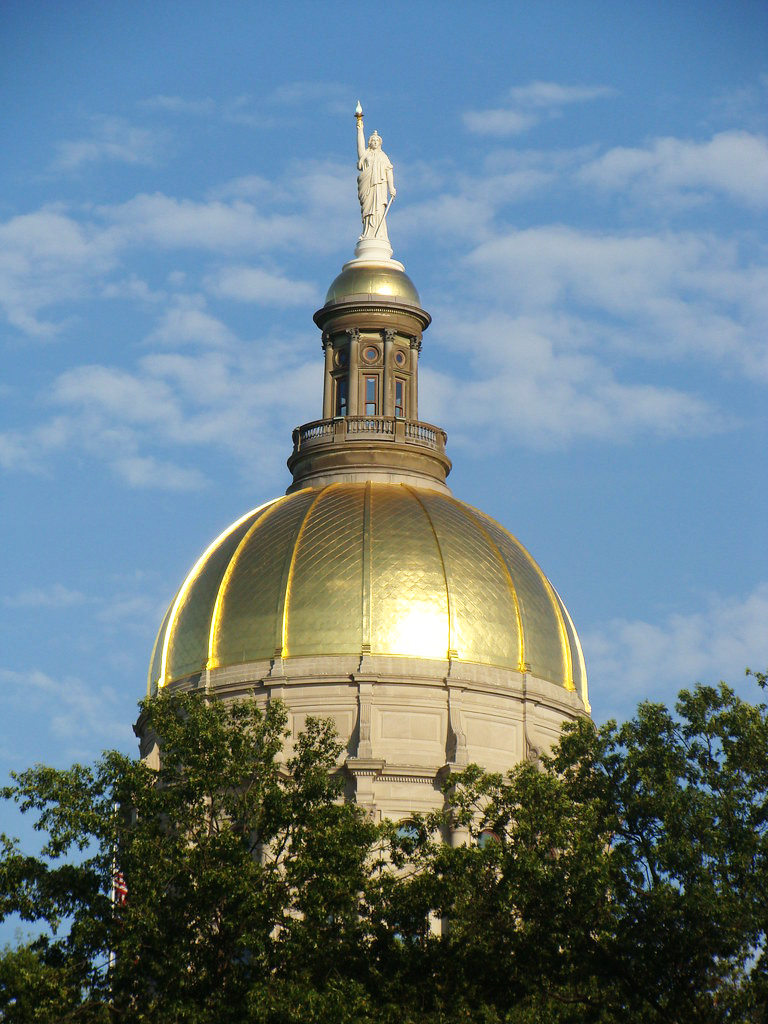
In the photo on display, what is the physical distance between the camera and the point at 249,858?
2018 inches

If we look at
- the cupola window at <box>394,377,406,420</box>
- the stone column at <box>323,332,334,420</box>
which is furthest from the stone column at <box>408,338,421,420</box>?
the stone column at <box>323,332,334,420</box>

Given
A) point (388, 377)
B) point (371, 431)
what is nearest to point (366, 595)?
point (371, 431)

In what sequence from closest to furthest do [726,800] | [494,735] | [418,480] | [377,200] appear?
1. [726,800]
2. [494,735]
3. [418,480]
4. [377,200]

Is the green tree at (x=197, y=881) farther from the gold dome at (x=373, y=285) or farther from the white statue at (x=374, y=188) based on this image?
the white statue at (x=374, y=188)

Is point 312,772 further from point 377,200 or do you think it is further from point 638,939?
point 377,200

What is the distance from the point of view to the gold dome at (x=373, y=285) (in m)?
81.1

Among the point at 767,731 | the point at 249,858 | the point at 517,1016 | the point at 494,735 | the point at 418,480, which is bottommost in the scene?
the point at 517,1016

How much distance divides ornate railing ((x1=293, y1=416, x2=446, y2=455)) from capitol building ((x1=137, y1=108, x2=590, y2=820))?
1.05 feet

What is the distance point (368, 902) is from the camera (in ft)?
173

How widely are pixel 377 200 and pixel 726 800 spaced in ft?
120

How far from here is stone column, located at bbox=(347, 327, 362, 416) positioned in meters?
79.4

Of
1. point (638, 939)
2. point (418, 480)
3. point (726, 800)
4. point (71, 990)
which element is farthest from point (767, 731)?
point (418, 480)

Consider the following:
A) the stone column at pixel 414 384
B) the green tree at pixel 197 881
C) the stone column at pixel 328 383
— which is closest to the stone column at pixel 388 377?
the stone column at pixel 414 384

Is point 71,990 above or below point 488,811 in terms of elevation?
below
